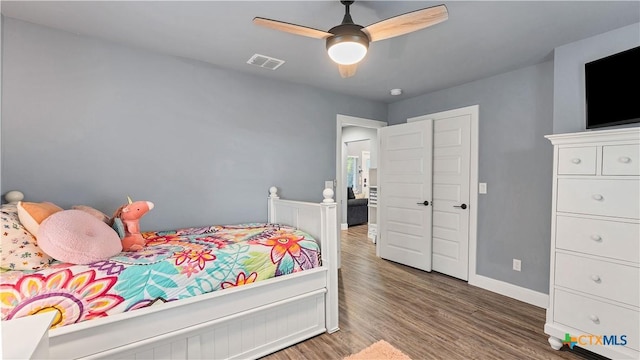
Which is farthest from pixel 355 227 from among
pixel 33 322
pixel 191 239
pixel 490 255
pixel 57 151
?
pixel 33 322

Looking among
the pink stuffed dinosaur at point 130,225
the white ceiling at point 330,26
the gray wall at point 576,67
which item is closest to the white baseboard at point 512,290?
the gray wall at point 576,67

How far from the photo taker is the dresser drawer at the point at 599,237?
175 centimetres

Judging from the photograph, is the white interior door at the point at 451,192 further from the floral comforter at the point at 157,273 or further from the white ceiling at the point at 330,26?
the floral comforter at the point at 157,273

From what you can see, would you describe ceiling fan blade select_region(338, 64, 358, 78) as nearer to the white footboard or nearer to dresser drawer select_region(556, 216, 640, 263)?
the white footboard

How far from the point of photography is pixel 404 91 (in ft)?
12.1

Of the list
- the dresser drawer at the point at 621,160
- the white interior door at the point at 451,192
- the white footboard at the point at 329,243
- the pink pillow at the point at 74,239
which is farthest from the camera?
the white interior door at the point at 451,192

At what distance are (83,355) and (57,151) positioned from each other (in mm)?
→ 1577

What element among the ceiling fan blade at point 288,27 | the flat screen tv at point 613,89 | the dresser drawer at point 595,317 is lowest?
the dresser drawer at point 595,317

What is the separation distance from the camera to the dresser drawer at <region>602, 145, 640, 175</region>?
1.73 m

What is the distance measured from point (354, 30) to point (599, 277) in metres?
2.24

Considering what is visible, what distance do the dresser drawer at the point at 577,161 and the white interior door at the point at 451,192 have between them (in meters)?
1.29

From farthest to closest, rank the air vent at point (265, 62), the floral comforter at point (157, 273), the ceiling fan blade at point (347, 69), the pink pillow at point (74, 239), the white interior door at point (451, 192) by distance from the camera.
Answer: the white interior door at point (451, 192) < the air vent at point (265, 62) < the ceiling fan blade at point (347, 69) < the pink pillow at point (74, 239) < the floral comforter at point (157, 273)

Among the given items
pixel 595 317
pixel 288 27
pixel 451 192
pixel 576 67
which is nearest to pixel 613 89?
pixel 576 67

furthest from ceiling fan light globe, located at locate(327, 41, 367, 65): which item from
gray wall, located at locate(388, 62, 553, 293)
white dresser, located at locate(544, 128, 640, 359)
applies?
gray wall, located at locate(388, 62, 553, 293)
